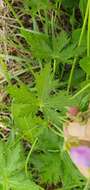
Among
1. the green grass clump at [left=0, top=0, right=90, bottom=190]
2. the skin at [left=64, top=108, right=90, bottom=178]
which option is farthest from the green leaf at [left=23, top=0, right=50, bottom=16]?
the skin at [left=64, top=108, right=90, bottom=178]

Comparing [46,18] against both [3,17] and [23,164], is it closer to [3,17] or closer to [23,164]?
[3,17]

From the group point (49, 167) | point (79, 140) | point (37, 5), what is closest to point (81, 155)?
point (79, 140)

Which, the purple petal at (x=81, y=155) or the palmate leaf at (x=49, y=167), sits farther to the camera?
the palmate leaf at (x=49, y=167)

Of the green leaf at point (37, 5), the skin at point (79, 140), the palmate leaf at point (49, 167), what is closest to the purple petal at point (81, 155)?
the skin at point (79, 140)

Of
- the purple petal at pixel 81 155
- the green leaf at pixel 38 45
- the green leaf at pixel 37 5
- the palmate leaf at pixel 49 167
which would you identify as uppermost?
the green leaf at pixel 37 5

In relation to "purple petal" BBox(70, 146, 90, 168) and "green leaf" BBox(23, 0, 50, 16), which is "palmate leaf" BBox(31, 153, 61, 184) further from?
"green leaf" BBox(23, 0, 50, 16)

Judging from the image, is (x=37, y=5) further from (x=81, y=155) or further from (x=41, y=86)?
(x=81, y=155)

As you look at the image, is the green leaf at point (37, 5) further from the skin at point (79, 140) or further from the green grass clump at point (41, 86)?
the skin at point (79, 140)
